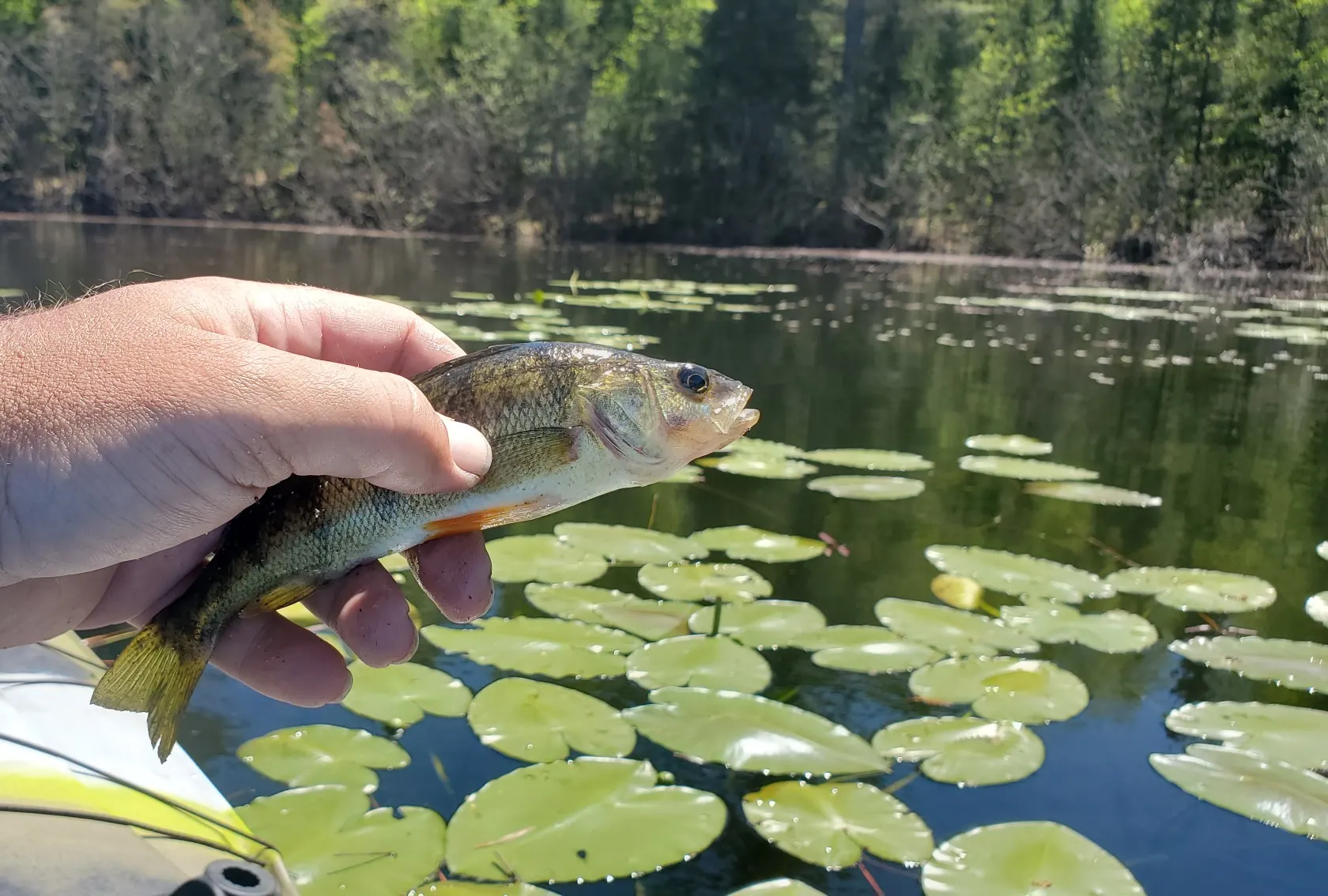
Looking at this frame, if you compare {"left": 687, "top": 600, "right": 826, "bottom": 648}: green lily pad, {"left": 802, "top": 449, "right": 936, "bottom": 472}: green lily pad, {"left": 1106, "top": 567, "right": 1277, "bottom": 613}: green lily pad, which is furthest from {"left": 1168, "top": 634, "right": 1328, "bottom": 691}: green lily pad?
{"left": 802, "top": 449, "right": 936, "bottom": 472}: green lily pad

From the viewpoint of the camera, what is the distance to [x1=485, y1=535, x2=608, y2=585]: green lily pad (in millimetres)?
3447

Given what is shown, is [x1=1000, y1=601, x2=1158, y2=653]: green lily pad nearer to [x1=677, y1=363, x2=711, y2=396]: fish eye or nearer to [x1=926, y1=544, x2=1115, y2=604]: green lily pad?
[x1=926, y1=544, x2=1115, y2=604]: green lily pad

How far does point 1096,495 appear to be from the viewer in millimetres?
4719

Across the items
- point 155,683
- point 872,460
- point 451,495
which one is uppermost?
point 451,495

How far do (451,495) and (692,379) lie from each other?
17.9 inches

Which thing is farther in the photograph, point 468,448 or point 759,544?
point 759,544

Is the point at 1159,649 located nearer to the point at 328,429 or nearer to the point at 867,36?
the point at 328,429

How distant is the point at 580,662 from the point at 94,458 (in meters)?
1.69

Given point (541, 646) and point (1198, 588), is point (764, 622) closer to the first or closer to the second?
point (541, 646)

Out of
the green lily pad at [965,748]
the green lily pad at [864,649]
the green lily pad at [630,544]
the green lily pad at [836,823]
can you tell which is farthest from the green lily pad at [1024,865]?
the green lily pad at [630,544]

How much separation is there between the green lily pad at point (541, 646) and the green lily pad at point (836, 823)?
660mm

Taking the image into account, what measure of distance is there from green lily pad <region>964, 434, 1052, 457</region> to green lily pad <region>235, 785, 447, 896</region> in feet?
13.4

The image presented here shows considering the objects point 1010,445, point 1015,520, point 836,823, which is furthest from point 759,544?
point 1010,445

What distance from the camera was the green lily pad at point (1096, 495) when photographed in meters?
4.68
